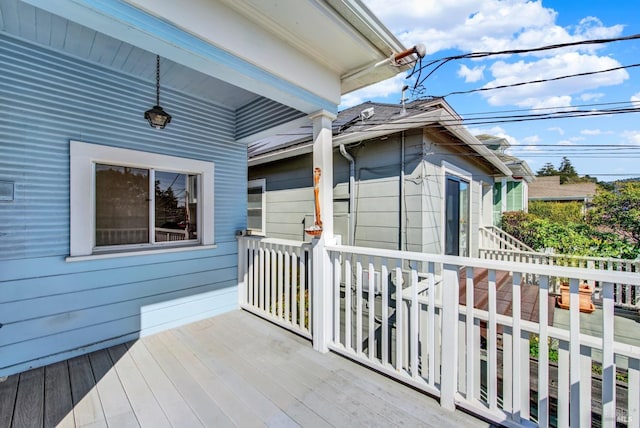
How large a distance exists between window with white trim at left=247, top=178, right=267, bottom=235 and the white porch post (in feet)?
11.8

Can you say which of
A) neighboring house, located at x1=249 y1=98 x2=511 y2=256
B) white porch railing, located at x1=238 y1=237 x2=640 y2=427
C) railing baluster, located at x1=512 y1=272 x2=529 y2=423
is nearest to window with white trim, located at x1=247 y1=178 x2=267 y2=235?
neighboring house, located at x1=249 y1=98 x2=511 y2=256

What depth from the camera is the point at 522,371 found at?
1709 mm

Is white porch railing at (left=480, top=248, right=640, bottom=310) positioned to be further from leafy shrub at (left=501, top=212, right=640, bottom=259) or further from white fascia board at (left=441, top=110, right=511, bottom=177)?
white fascia board at (left=441, top=110, right=511, bottom=177)

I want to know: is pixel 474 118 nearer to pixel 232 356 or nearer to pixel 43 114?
pixel 232 356

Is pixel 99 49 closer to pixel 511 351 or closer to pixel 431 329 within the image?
pixel 431 329

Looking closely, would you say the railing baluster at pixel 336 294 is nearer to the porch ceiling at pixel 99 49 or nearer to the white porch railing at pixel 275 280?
the white porch railing at pixel 275 280

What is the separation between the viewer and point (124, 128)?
2900mm

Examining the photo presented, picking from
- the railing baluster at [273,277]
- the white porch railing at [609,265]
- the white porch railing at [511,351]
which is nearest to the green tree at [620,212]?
the white porch railing at [609,265]

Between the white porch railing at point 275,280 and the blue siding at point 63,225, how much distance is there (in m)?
0.65

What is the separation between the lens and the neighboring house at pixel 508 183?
26.4 ft

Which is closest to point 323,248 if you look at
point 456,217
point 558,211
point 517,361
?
point 517,361

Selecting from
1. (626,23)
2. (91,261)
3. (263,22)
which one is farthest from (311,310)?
(626,23)

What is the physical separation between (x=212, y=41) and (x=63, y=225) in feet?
7.09

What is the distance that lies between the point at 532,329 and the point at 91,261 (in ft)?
11.9
